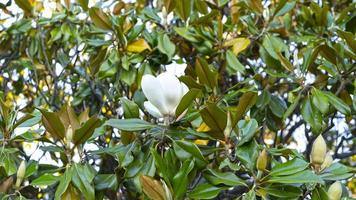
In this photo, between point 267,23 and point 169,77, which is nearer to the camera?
point 169,77

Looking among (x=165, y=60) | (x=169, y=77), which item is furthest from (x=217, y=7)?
(x=169, y=77)

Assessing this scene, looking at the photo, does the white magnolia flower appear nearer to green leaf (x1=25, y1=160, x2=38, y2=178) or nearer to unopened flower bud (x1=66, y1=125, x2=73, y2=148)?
unopened flower bud (x1=66, y1=125, x2=73, y2=148)

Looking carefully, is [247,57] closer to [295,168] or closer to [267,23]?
[267,23]

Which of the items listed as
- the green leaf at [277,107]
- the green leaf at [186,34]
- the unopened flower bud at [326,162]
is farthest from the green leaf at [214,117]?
the green leaf at [186,34]

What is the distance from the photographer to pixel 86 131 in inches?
40.0

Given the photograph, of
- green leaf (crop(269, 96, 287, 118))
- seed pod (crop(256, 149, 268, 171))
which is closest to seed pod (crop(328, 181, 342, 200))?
seed pod (crop(256, 149, 268, 171))

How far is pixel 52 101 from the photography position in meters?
1.93

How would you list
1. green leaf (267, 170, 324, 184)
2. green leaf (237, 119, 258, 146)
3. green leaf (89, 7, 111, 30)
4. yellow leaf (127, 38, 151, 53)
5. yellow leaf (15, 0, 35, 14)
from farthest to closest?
yellow leaf (15, 0, 35, 14), yellow leaf (127, 38, 151, 53), green leaf (89, 7, 111, 30), green leaf (237, 119, 258, 146), green leaf (267, 170, 324, 184)

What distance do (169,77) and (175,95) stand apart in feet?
0.13

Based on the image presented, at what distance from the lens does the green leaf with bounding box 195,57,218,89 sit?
1180mm

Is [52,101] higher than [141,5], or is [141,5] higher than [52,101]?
[141,5]

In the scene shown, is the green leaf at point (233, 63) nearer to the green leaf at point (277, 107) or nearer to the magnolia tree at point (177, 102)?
the magnolia tree at point (177, 102)

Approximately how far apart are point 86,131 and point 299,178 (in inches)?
16.9

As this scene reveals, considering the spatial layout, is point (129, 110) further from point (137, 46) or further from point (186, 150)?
point (137, 46)
